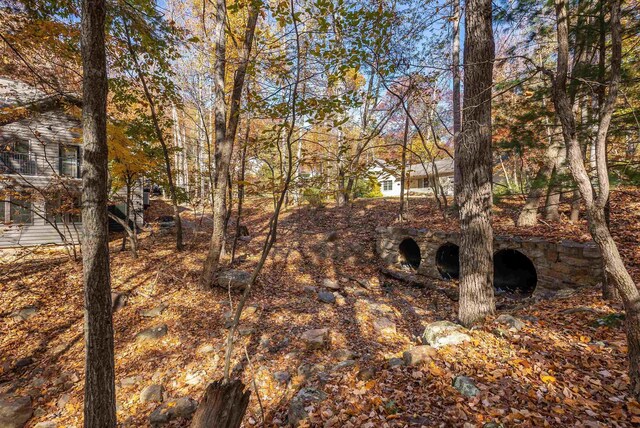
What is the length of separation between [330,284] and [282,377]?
145 inches

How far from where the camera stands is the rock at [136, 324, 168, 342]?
5.33m

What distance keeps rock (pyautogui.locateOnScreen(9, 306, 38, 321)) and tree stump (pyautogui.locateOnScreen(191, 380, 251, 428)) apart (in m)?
5.95

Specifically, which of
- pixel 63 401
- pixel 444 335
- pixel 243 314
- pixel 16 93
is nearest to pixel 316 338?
pixel 243 314

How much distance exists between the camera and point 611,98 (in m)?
2.70

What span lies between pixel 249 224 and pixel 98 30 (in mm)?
12371

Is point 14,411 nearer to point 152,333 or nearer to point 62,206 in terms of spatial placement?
point 152,333

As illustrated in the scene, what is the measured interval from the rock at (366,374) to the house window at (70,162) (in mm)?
13342

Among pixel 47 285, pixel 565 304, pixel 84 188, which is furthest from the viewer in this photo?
pixel 47 285

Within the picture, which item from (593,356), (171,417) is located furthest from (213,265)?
(593,356)

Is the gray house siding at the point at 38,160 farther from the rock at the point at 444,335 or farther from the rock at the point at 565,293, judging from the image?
the rock at the point at 565,293

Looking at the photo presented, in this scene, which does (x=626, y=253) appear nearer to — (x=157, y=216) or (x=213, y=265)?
(x=213, y=265)

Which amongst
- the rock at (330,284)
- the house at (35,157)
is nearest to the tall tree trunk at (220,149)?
the rock at (330,284)

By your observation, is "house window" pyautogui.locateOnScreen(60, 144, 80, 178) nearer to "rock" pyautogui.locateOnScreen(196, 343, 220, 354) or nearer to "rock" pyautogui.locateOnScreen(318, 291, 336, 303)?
"rock" pyautogui.locateOnScreen(196, 343, 220, 354)

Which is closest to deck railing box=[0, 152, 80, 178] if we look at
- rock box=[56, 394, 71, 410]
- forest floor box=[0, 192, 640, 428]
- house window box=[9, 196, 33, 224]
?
house window box=[9, 196, 33, 224]
